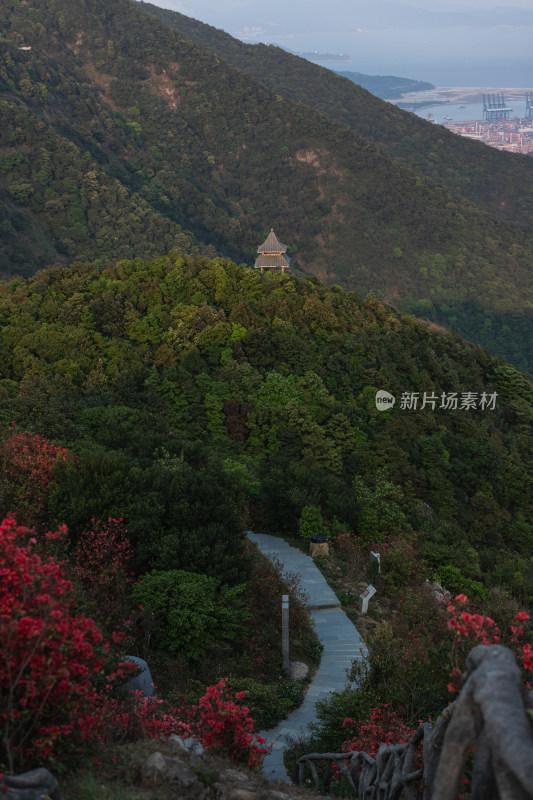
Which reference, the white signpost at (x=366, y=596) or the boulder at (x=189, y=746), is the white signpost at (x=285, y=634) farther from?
the boulder at (x=189, y=746)

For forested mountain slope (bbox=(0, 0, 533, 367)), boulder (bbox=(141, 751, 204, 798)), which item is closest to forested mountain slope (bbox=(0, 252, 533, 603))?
boulder (bbox=(141, 751, 204, 798))

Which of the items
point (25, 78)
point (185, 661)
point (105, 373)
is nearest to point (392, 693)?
point (185, 661)

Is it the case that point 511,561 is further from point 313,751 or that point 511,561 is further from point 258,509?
point 313,751

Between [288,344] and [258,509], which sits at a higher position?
[288,344]

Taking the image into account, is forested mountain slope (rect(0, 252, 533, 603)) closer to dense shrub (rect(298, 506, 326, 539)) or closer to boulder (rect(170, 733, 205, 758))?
dense shrub (rect(298, 506, 326, 539))
